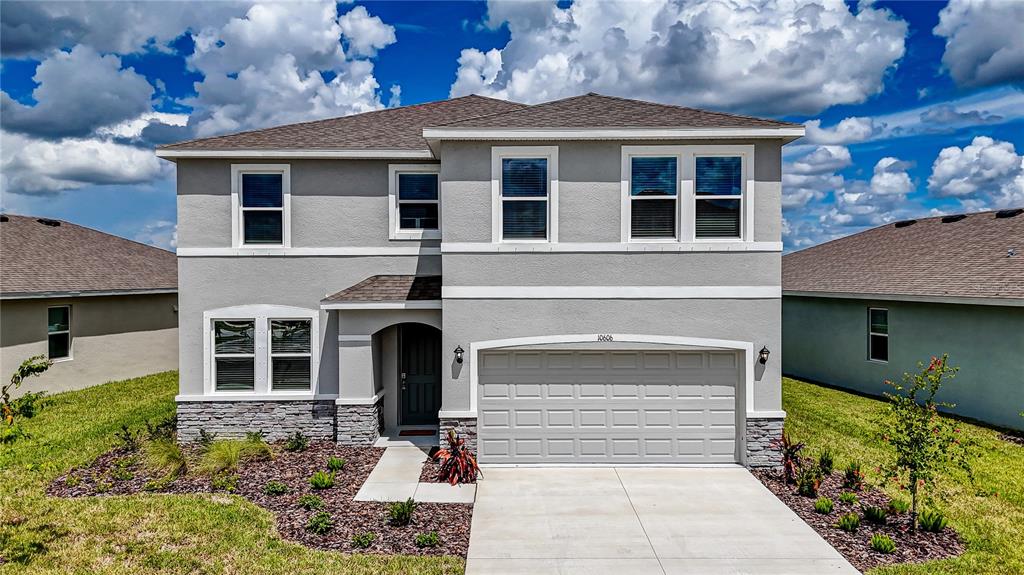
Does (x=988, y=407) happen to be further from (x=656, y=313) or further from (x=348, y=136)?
(x=348, y=136)

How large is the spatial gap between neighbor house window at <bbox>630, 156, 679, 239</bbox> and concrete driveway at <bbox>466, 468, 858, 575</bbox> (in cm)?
416

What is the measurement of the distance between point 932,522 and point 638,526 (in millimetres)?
3678

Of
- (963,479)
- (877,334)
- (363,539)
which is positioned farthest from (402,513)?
(877,334)

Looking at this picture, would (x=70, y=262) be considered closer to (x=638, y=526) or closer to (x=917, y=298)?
(x=638, y=526)

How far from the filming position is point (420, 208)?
458 inches

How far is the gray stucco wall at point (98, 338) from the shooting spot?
1526 centimetres

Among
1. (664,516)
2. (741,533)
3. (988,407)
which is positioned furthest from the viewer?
(988,407)

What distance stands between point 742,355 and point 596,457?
309 centimetres

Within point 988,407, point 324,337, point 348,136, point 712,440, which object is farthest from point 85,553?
point 988,407

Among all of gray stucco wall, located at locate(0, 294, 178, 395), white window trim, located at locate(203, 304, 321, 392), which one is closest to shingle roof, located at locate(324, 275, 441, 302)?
white window trim, located at locate(203, 304, 321, 392)

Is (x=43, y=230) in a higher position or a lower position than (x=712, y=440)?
higher

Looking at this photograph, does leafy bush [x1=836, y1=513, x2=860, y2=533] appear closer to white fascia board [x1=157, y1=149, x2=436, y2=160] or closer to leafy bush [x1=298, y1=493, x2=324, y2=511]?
leafy bush [x1=298, y1=493, x2=324, y2=511]

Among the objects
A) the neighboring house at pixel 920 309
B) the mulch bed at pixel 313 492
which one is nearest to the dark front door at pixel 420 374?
the mulch bed at pixel 313 492

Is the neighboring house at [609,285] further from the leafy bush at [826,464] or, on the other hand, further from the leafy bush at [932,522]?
the leafy bush at [932,522]
